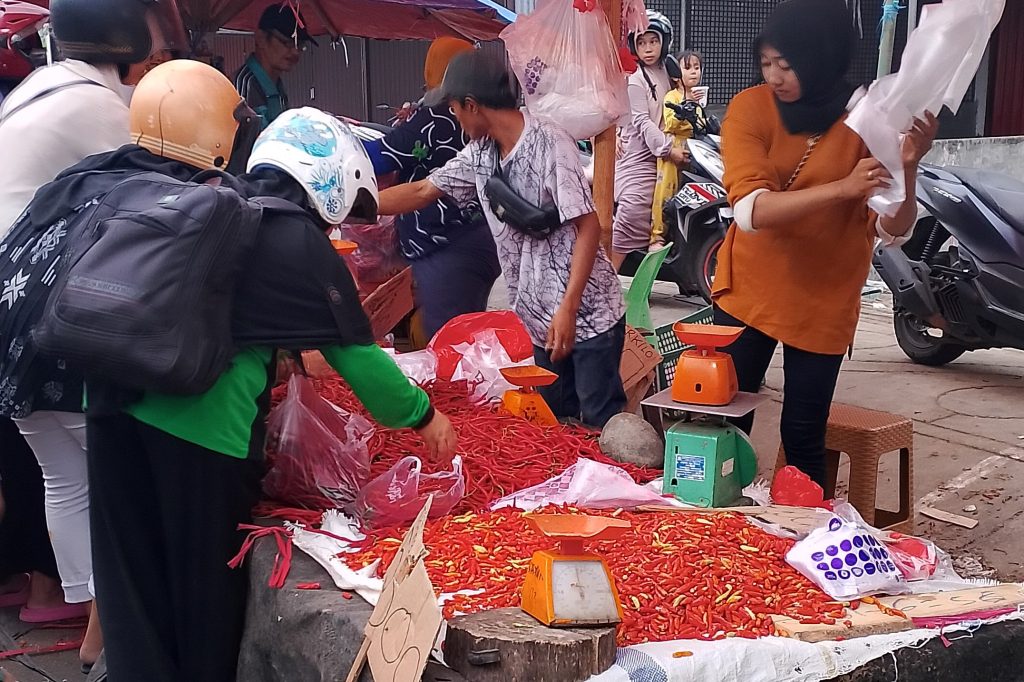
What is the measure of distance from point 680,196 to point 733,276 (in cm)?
398

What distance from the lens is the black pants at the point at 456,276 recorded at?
4.16 meters

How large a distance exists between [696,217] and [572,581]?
209 inches

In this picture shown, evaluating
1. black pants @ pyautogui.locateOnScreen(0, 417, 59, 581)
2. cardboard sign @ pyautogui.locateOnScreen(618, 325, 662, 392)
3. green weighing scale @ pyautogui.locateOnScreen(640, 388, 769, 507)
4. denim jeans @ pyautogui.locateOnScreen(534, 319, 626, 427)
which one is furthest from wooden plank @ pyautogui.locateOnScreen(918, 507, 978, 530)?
black pants @ pyautogui.locateOnScreen(0, 417, 59, 581)

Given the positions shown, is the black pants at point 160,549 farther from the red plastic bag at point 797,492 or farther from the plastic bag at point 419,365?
the red plastic bag at point 797,492

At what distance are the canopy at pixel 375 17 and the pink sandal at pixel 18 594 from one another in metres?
3.63

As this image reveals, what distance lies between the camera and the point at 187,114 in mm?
2223

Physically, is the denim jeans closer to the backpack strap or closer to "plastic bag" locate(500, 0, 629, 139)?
"plastic bag" locate(500, 0, 629, 139)

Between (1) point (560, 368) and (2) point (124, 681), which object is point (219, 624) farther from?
(1) point (560, 368)

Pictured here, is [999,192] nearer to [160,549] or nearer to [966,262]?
[966,262]

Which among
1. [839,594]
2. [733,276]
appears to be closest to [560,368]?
[733,276]

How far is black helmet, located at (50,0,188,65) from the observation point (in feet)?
9.23

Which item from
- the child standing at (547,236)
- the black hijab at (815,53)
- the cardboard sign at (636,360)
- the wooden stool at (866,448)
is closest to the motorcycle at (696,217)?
the cardboard sign at (636,360)

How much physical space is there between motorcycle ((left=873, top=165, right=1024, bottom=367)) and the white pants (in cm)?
411

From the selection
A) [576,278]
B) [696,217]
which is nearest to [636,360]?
[576,278]
